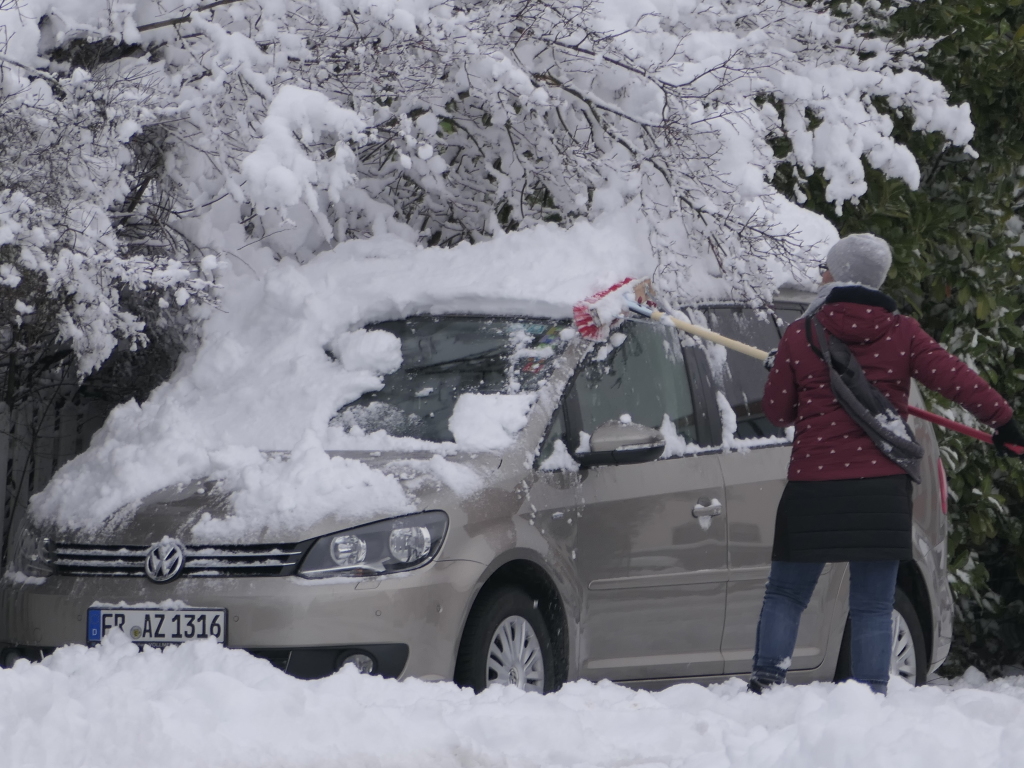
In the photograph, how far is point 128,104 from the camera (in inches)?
205

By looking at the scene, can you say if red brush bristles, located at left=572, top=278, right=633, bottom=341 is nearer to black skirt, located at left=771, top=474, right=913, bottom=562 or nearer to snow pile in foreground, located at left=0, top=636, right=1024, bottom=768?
black skirt, located at left=771, top=474, right=913, bottom=562

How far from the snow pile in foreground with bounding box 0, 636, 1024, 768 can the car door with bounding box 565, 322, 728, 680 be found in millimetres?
769

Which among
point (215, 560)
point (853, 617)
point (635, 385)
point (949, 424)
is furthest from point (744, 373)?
point (215, 560)

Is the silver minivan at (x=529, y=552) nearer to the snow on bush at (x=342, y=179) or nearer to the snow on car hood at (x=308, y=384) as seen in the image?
the snow on car hood at (x=308, y=384)

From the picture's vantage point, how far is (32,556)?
5051 millimetres

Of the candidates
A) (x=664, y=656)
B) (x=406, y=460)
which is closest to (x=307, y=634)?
(x=406, y=460)

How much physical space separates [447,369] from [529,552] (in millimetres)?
823

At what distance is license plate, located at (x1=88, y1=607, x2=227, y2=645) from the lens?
4.50 meters

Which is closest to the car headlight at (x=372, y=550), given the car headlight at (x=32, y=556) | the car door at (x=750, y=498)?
the car headlight at (x=32, y=556)

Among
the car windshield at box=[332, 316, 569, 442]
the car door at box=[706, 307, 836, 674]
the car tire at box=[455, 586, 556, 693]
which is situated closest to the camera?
the car tire at box=[455, 586, 556, 693]

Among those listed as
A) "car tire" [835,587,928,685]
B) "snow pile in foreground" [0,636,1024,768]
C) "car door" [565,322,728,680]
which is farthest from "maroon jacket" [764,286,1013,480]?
"car tire" [835,587,928,685]

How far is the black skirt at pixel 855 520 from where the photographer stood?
4.70m

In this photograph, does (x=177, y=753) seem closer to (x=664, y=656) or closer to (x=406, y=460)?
(x=406, y=460)

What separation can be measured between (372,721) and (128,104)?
251cm
